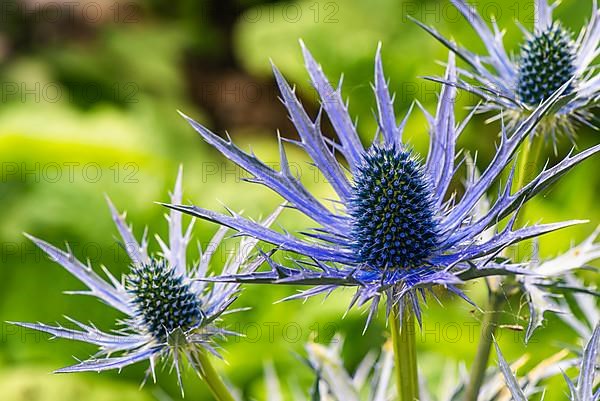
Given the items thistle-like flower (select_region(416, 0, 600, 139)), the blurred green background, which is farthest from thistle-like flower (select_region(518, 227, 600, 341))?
the blurred green background

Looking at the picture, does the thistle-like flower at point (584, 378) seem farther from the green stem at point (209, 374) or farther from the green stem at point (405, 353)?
the green stem at point (209, 374)

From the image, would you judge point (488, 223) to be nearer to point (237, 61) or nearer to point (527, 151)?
point (527, 151)

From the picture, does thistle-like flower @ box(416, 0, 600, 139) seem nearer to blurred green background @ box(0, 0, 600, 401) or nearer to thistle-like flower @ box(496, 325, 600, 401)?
thistle-like flower @ box(496, 325, 600, 401)

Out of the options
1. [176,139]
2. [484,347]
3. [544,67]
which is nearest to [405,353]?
[484,347]

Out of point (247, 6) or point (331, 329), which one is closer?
point (331, 329)

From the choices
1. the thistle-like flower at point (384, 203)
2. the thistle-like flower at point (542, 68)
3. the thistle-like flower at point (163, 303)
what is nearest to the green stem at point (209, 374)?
the thistle-like flower at point (163, 303)

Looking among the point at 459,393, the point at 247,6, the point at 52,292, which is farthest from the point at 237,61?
the point at 459,393
